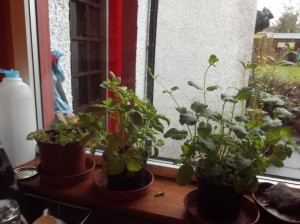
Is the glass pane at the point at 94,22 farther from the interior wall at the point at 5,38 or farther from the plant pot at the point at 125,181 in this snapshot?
the plant pot at the point at 125,181

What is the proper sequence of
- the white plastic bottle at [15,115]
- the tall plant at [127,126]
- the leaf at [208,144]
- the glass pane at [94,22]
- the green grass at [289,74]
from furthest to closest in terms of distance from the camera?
Result: the glass pane at [94,22] < the white plastic bottle at [15,115] < the green grass at [289,74] < the tall plant at [127,126] < the leaf at [208,144]

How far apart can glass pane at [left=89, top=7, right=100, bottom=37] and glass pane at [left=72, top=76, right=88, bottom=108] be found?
20cm

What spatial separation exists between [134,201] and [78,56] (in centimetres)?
67

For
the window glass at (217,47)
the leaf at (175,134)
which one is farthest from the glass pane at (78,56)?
the leaf at (175,134)

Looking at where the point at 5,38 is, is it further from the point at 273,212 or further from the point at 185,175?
the point at 273,212

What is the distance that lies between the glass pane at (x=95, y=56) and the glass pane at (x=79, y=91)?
0.27 ft

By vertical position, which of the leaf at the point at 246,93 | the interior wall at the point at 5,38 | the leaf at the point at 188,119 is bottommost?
the leaf at the point at 188,119

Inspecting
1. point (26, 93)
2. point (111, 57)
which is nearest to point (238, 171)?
point (111, 57)

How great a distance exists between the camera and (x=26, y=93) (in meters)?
0.96

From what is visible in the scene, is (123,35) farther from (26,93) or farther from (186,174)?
(186,174)

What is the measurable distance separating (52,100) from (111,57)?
13.6 inches

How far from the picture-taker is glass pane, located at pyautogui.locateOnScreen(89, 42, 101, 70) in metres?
1.08

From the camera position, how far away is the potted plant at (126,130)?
27.8 inches

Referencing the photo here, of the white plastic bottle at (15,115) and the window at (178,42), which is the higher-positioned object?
the window at (178,42)
